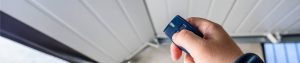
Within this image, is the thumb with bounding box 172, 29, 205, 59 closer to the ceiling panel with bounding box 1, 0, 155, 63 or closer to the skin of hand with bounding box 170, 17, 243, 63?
the skin of hand with bounding box 170, 17, 243, 63

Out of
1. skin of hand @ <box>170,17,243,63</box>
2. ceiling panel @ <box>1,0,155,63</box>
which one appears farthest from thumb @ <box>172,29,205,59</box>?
ceiling panel @ <box>1,0,155,63</box>

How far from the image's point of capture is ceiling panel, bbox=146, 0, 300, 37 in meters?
1.53

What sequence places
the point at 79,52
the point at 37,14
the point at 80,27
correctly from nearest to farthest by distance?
1. the point at 37,14
2. the point at 80,27
3. the point at 79,52

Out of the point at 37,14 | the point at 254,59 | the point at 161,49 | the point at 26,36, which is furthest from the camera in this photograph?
the point at 161,49

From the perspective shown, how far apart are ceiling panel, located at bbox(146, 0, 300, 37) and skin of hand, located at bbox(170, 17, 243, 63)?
914 millimetres

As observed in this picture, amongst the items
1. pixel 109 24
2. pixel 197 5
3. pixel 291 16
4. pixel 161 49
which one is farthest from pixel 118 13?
pixel 161 49

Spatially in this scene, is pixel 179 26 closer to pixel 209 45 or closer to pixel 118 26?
pixel 209 45

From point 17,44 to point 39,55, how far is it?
0.26m

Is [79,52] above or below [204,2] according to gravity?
below

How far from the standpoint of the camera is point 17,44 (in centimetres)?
124

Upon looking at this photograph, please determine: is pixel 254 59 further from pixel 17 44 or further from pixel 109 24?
pixel 109 24

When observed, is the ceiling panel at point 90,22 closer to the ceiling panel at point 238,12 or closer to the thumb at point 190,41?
the ceiling panel at point 238,12

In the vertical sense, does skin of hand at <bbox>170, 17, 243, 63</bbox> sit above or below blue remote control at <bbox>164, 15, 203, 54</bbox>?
below

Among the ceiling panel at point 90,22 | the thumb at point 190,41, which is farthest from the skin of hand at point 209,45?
the ceiling panel at point 90,22
